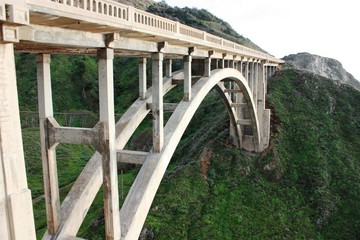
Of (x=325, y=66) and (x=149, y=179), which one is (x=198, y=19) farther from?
(x=149, y=179)

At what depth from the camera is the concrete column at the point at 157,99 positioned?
411 inches

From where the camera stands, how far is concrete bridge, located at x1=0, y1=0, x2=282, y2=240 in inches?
200

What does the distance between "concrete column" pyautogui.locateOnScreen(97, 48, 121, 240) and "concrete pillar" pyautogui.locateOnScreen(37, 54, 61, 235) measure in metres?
1.51


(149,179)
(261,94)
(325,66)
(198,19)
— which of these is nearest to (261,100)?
(261,94)

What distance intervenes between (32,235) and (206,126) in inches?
1123

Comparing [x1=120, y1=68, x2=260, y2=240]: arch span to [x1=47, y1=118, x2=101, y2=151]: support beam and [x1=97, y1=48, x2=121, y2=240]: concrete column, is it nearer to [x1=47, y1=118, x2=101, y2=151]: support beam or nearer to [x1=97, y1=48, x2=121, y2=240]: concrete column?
[x1=97, y1=48, x2=121, y2=240]: concrete column

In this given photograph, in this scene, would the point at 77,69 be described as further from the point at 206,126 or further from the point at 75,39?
the point at 75,39

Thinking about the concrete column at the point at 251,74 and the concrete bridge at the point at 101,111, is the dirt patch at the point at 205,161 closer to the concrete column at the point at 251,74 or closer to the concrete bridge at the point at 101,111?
the concrete column at the point at 251,74

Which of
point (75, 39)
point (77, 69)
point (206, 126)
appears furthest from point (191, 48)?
point (77, 69)

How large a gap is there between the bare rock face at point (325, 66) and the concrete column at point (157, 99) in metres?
67.8

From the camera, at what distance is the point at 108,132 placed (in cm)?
761

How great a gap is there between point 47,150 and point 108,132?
1.91 metres

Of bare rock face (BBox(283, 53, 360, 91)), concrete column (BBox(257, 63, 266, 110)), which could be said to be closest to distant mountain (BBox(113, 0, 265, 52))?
bare rock face (BBox(283, 53, 360, 91))

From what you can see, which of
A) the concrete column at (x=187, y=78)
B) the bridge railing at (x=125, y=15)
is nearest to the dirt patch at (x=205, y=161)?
the concrete column at (x=187, y=78)
